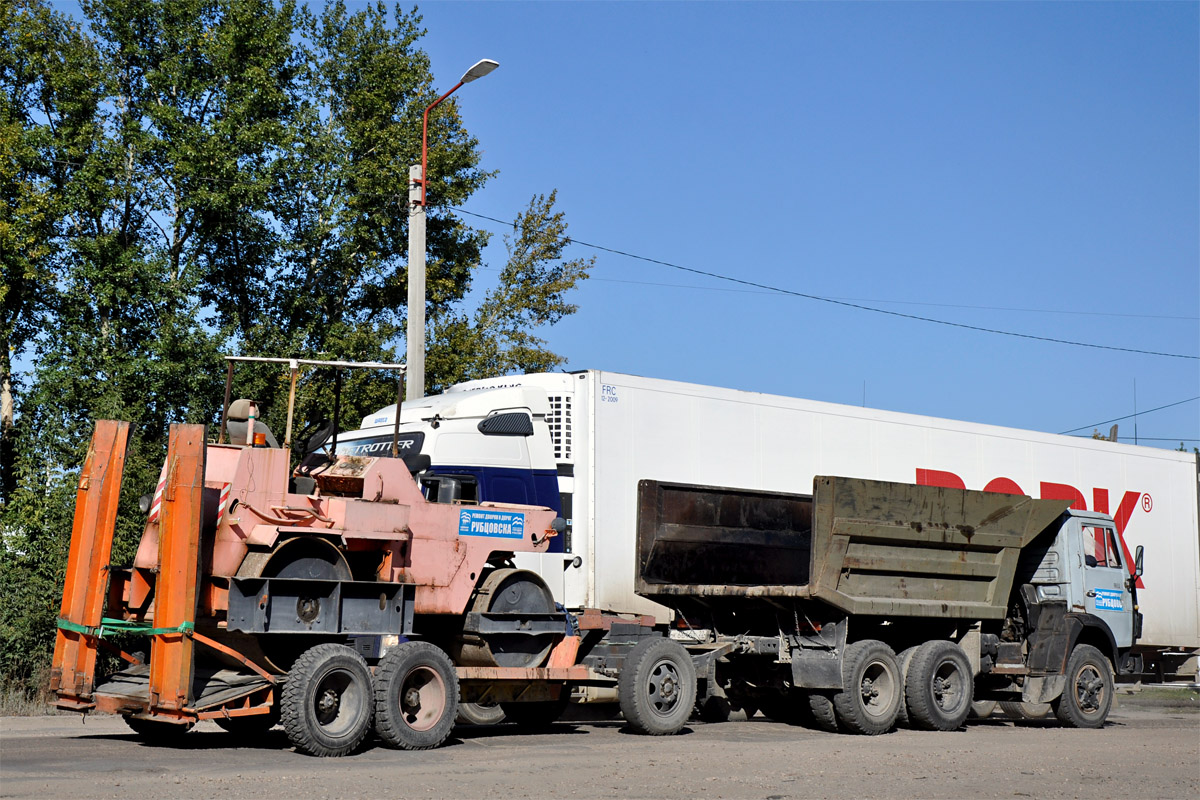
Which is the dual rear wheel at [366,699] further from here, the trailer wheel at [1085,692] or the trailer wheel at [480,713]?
the trailer wheel at [1085,692]

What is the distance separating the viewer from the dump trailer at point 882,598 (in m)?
13.7

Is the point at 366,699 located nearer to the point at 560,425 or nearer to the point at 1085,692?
the point at 560,425

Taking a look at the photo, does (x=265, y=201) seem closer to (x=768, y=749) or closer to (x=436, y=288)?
(x=436, y=288)

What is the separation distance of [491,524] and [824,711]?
14.4 ft

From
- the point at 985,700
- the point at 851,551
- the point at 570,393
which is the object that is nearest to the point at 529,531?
the point at 570,393

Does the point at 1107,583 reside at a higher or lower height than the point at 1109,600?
higher

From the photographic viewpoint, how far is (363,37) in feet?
86.7

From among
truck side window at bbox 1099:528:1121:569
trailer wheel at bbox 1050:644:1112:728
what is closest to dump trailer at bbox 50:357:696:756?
trailer wheel at bbox 1050:644:1112:728

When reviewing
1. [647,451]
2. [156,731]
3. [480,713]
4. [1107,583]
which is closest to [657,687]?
[480,713]

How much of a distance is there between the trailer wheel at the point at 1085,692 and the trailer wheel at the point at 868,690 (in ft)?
9.84

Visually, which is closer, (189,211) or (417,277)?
(417,277)

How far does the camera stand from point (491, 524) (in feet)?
40.4

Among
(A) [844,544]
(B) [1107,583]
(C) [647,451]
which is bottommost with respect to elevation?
(B) [1107,583]

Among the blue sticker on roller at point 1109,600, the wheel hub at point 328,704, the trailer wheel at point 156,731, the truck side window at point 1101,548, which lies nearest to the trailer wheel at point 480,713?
the trailer wheel at point 156,731
